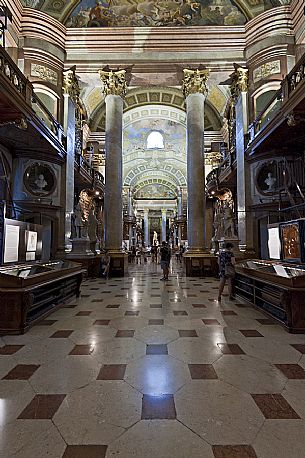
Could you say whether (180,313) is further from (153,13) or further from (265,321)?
(153,13)

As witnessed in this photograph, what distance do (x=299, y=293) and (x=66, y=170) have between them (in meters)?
10.5

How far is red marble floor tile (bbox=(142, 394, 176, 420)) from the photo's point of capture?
5.93 feet

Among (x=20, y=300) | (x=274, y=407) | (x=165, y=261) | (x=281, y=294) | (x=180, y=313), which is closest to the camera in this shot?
(x=274, y=407)

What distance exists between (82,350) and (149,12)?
13434mm

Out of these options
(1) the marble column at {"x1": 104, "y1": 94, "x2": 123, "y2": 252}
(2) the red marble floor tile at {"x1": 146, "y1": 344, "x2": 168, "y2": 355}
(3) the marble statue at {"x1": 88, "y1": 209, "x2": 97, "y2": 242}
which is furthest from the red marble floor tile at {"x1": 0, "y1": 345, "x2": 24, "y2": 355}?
(3) the marble statue at {"x1": 88, "y1": 209, "x2": 97, "y2": 242}

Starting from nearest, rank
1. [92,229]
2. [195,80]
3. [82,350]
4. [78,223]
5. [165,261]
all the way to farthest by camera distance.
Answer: [82,350], [165,261], [78,223], [195,80], [92,229]

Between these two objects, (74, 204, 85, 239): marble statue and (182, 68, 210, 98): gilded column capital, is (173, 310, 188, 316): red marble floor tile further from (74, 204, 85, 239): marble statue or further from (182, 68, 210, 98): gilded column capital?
(182, 68, 210, 98): gilded column capital

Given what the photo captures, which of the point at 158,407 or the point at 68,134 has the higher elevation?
the point at 68,134

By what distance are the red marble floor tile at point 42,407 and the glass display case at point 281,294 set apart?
3.01 metres

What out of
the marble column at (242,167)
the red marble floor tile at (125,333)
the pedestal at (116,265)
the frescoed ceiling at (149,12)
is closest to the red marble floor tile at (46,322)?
the red marble floor tile at (125,333)

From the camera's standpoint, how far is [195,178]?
11055mm

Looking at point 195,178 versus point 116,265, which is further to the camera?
point 195,178

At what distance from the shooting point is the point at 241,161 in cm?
1135

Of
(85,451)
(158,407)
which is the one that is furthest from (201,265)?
(85,451)
